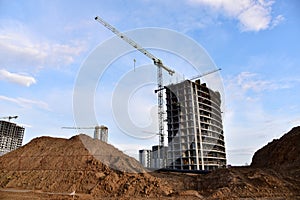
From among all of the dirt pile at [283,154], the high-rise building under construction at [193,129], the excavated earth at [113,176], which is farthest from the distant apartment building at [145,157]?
the dirt pile at [283,154]

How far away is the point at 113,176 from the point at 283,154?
766 inches

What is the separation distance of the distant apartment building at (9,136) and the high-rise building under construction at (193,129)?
73484 mm

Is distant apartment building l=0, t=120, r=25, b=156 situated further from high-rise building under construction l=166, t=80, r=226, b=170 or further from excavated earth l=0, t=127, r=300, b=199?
excavated earth l=0, t=127, r=300, b=199

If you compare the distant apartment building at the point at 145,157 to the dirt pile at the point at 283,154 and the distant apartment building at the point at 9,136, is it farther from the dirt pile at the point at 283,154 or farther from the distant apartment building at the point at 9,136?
the distant apartment building at the point at 9,136

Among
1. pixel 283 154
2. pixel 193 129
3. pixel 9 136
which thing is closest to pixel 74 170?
pixel 283 154

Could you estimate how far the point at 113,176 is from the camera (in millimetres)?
19547

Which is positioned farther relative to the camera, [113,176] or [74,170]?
[74,170]

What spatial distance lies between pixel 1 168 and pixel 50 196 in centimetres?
1306

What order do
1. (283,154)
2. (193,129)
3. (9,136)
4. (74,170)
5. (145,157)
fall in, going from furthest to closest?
(9,136) < (145,157) < (193,129) < (283,154) < (74,170)

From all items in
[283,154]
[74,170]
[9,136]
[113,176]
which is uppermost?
[9,136]

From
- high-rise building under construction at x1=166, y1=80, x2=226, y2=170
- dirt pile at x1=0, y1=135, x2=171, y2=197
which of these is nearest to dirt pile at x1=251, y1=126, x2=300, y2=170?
dirt pile at x1=0, y1=135, x2=171, y2=197

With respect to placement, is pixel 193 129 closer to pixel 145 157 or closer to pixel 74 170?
pixel 145 157

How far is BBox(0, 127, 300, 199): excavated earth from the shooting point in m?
15.3

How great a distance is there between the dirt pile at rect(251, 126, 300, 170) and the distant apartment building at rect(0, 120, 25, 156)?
98.2 metres
